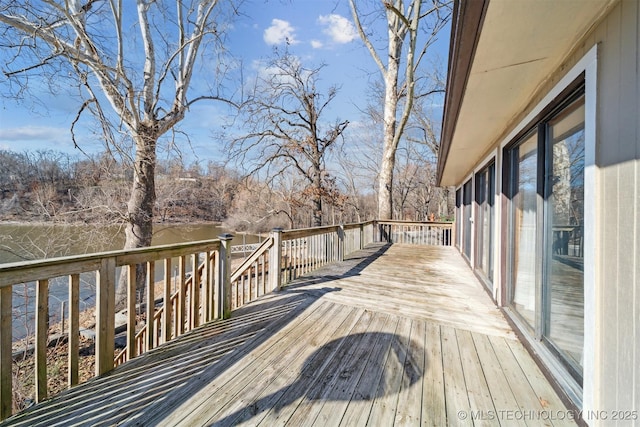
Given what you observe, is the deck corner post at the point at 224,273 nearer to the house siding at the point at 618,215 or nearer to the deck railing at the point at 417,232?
the house siding at the point at 618,215

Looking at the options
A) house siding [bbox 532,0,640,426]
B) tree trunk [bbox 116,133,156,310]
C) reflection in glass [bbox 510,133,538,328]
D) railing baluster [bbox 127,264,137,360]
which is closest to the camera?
house siding [bbox 532,0,640,426]

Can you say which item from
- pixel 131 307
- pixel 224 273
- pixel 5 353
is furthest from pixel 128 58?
pixel 5 353

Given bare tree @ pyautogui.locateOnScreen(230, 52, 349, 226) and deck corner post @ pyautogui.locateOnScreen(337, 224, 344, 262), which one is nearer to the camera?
deck corner post @ pyautogui.locateOnScreen(337, 224, 344, 262)

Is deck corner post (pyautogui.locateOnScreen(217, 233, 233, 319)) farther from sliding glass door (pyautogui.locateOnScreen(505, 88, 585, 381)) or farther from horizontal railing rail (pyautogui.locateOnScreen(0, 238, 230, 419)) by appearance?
sliding glass door (pyautogui.locateOnScreen(505, 88, 585, 381))

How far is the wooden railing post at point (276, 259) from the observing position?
154 inches

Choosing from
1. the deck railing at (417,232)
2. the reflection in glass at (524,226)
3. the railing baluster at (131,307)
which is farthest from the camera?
the deck railing at (417,232)

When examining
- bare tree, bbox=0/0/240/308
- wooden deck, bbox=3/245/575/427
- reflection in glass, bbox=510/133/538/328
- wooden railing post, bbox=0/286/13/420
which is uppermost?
bare tree, bbox=0/0/240/308

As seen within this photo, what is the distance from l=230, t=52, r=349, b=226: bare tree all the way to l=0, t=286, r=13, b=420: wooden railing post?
31.0ft

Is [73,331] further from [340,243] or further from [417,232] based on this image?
[417,232]

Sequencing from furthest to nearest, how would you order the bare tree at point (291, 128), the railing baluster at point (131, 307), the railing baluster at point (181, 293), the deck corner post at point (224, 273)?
1. the bare tree at point (291, 128)
2. the deck corner post at point (224, 273)
3. the railing baluster at point (181, 293)
4. the railing baluster at point (131, 307)

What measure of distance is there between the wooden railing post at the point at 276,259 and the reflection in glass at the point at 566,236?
3.03 m

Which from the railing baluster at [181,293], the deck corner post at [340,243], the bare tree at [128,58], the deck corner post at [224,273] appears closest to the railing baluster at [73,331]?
the railing baluster at [181,293]

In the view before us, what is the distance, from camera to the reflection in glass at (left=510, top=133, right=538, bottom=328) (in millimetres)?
2359

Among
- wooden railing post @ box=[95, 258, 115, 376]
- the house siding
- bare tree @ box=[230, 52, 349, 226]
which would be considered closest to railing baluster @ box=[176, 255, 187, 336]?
→ wooden railing post @ box=[95, 258, 115, 376]
